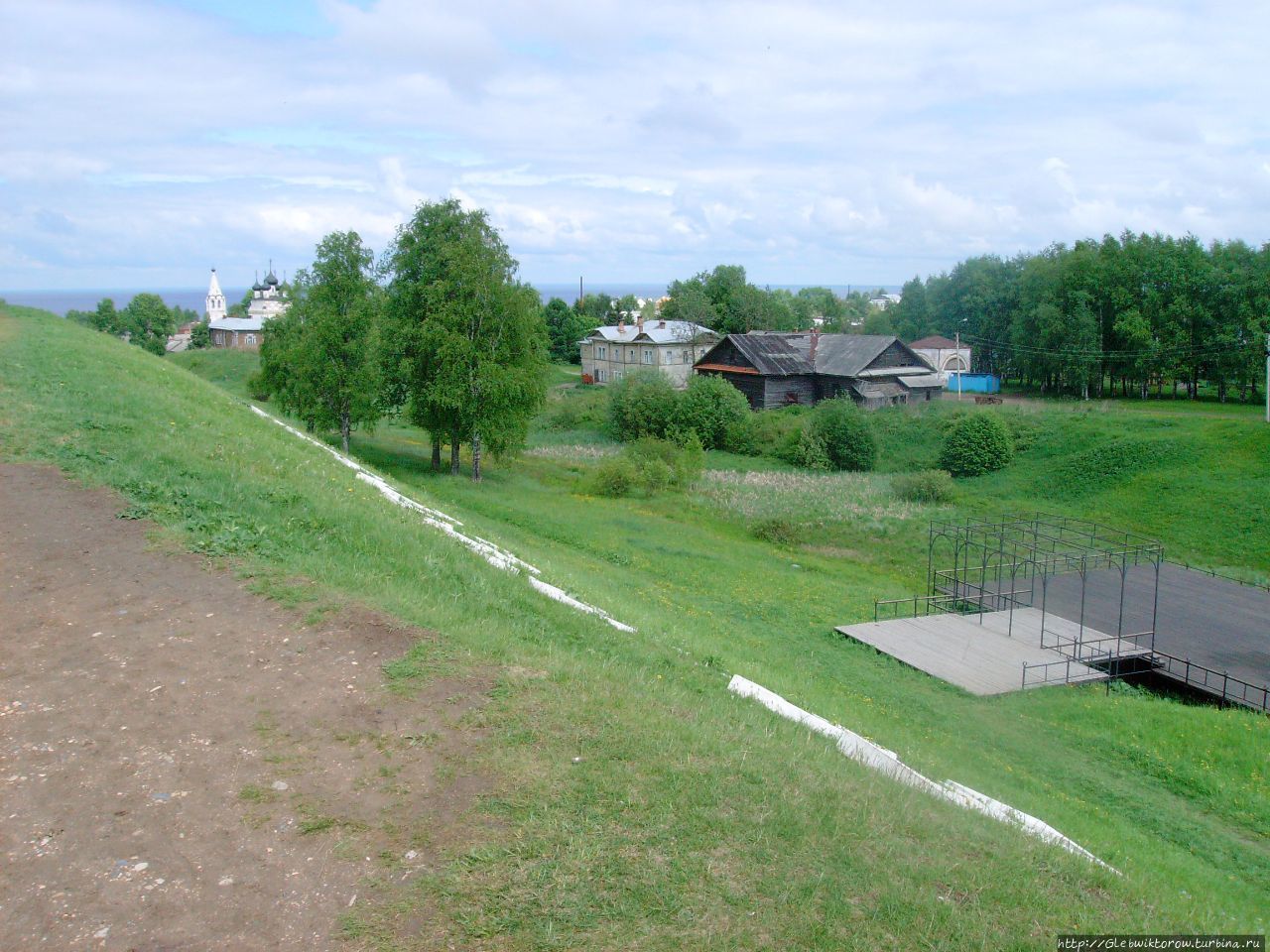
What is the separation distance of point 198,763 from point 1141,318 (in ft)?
222

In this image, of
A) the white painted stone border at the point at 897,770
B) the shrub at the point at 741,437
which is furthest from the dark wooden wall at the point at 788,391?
the white painted stone border at the point at 897,770

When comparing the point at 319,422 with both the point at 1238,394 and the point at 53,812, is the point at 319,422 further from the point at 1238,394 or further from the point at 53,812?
the point at 1238,394

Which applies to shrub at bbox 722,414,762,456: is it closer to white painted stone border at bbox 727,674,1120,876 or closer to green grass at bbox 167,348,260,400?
green grass at bbox 167,348,260,400

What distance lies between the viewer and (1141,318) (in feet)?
202

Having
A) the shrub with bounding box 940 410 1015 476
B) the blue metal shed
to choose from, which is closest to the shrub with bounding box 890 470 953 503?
the shrub with bounding box 940 410 1015 476

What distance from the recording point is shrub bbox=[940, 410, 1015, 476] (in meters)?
50.8

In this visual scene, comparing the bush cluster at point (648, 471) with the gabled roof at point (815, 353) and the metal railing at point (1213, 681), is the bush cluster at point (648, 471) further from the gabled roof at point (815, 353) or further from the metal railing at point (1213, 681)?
the gabled roof at point (815, 353)

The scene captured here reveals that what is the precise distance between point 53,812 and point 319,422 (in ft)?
105

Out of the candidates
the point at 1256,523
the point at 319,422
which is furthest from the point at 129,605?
the point at 1256,523

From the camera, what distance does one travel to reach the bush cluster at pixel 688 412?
59.6 meters

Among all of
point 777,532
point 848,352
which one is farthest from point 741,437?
point 777,532

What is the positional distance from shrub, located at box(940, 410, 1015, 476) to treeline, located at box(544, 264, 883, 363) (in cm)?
4266

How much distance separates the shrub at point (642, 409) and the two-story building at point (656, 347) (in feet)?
54.7

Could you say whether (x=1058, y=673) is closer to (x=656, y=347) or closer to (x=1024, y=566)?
(x=1024, y=566)
